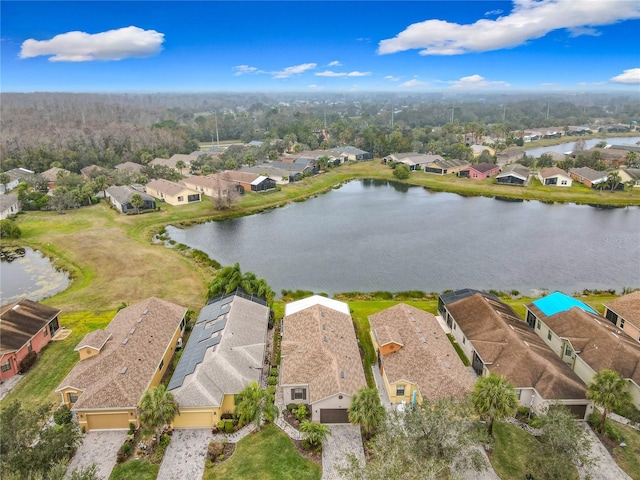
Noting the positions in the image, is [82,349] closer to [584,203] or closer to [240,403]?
[240,403]

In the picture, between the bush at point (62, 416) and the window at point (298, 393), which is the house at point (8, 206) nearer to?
the bush at point (62, 416)

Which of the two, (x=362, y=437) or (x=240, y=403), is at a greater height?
(x=240, y=403)

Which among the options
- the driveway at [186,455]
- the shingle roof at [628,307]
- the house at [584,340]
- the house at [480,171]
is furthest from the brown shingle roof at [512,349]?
the house at [480,171]

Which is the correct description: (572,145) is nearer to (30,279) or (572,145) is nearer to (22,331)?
(30,279)

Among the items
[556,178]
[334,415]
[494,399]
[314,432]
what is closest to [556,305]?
[494,399]

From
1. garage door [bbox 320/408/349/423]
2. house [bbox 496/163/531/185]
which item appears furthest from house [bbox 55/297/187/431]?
house [bbox 496/163/531/185]

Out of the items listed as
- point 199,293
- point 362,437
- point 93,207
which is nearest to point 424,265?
point 199,293
